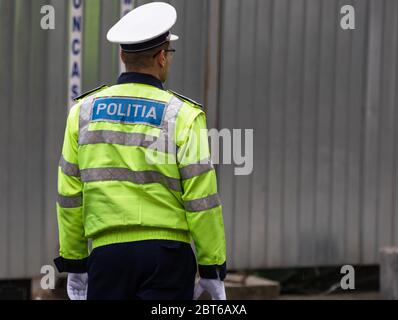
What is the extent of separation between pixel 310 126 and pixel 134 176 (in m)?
4.07

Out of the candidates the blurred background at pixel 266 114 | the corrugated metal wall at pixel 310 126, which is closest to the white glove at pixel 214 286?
the blurred background at pixel 266 114

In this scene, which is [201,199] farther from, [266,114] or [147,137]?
[266,114]

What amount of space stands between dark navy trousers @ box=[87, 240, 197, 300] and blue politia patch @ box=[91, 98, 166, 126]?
58cm

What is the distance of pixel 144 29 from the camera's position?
12.6 feet

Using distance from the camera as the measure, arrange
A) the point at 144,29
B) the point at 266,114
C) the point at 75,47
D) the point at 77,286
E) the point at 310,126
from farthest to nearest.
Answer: the point at 310,126 → the point at 266,114 → the point at 75,47 → the point at 77,286 → the point at 144,29

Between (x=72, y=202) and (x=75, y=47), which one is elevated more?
(x=75, y=47)

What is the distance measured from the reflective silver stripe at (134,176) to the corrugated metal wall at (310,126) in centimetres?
352

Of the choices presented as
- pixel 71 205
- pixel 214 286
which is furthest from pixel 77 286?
pixel 214 286

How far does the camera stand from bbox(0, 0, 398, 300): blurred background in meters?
6.68

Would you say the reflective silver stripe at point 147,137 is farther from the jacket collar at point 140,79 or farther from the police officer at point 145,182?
the jacket collar at point 140,79

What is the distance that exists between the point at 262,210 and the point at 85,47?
221 centimetres

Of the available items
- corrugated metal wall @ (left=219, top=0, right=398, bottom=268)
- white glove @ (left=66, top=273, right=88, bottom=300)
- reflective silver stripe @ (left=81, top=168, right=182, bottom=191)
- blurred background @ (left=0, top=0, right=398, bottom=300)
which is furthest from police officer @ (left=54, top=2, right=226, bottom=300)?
corrugated metal wall @ (left=219, top=0, right=398, bottom=268)

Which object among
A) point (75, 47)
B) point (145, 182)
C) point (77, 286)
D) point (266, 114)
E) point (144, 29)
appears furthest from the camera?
point (266, 114)

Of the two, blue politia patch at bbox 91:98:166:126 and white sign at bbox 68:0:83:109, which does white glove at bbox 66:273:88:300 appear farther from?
white sign at bbox 68:0:83:109
